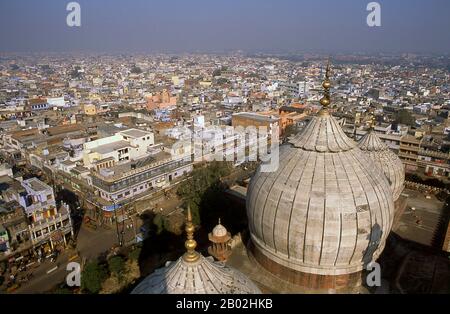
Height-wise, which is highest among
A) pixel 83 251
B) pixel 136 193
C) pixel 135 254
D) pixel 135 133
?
pixel 135 133

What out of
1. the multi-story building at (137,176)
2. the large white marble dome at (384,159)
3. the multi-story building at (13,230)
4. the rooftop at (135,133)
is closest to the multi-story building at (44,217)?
the multi-story building at (13,230)

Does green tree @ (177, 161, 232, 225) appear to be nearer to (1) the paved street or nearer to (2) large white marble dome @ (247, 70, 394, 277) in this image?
(1) the paved street

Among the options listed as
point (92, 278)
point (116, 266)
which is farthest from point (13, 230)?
point (116, 266)

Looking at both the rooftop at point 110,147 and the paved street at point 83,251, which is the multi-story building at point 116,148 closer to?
the rooftop at point 110,147

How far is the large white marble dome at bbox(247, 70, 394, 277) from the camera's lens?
555 inches

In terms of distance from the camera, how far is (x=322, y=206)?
14.0 meters

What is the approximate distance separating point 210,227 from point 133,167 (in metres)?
12.6

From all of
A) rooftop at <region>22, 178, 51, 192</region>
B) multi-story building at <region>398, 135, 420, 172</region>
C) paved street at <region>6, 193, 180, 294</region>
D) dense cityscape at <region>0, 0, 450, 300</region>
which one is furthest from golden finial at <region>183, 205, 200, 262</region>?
multi-story building at <region>398, 135, 420, 172</region>

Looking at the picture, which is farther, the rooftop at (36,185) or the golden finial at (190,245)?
the rooftop at (36,185)

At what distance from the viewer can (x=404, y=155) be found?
136 ft

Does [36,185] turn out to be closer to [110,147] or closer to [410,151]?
[110,147]

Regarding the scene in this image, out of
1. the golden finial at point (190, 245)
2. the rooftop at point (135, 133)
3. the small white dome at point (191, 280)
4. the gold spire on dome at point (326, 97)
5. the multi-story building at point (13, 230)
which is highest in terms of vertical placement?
the gold spire on dome at point (326, 97)

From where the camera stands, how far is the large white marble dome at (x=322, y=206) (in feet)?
46.3
